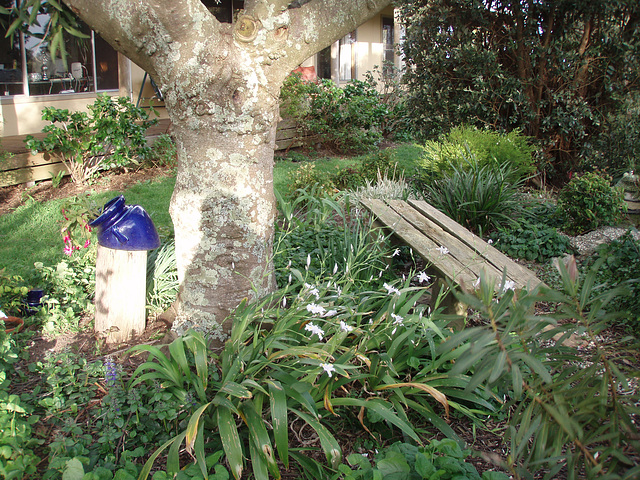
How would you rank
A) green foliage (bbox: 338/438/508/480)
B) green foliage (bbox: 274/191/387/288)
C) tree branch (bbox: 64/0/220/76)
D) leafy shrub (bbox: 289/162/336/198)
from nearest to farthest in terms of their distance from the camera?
green foliage (bbox: 338/438/508/480) < tree branch (bbox: 64/0/220/76) < green foliage (bbox: 274/191/387/288) < leafy shrub (bbox: 289/162/336/198)

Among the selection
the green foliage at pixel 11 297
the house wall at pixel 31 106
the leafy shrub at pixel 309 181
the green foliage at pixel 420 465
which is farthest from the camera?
the house wall at pixel 31 106

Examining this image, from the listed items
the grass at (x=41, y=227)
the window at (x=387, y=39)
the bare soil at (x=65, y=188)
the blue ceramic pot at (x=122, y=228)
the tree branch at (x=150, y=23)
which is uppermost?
the window at (x=387, y=39)

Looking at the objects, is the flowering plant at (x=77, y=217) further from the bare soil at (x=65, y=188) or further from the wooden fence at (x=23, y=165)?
the wooden fence at (x=23, y=165)

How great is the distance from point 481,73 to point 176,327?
5.70 m

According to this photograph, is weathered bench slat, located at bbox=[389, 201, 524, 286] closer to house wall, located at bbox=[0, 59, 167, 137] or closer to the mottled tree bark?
the mottled tree bark

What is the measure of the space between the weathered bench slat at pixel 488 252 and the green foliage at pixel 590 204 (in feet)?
5.77

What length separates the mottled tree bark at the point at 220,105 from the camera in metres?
2.68

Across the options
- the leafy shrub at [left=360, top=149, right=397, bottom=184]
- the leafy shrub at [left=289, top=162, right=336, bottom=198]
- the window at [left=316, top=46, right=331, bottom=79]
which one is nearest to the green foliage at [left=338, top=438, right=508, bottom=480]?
the leafy shrub at [left=289, top=162, right=336, bottom=198]

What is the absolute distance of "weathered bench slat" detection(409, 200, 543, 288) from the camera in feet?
9.95

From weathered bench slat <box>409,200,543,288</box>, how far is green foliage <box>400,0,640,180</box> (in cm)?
333

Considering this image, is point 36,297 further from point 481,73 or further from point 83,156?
point 481,73

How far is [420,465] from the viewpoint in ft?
6.11

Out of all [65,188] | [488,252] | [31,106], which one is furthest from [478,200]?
[31,106]

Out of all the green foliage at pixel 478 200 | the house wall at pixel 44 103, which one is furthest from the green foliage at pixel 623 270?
the house wall at pixel 44 103
